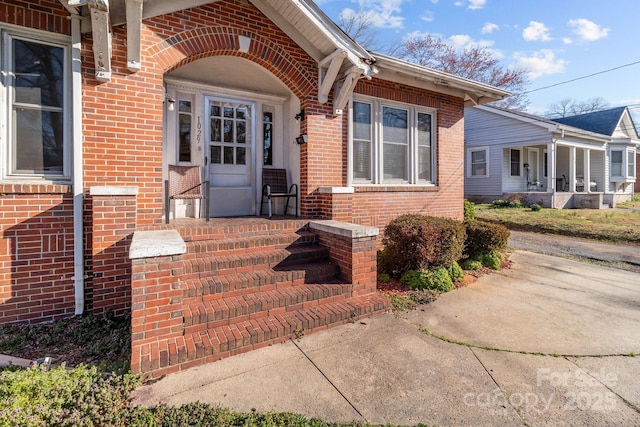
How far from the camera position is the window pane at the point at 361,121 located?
5.91 meters

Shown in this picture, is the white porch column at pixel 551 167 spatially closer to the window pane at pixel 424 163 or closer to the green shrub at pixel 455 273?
the window pane at pixel 424 163

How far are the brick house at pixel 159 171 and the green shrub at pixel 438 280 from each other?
992 mm

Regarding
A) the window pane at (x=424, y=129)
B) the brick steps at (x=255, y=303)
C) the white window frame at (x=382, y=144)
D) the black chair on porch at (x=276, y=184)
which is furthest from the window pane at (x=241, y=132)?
the window pane at (x=424, y=129)

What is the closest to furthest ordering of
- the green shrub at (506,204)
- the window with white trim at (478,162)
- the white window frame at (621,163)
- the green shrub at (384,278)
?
1. the green shrub at (384,278)
2. the green shrub at (506,204)
3. the window with white trim at (478,162)
4. the white window frame at (621,163)

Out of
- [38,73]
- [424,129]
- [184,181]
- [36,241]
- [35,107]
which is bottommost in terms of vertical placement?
[36,241]

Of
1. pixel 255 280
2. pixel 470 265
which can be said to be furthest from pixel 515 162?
pixel 255 280

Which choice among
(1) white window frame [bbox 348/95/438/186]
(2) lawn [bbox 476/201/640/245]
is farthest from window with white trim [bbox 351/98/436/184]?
(2) lawn [bbox 476/201/640/245]

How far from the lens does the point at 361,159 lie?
605cm

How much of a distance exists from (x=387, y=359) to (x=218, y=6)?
4.73 m

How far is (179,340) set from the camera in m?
2.74

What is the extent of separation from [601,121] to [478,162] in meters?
10.3

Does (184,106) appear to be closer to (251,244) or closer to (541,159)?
(251,244)

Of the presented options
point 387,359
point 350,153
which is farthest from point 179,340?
point 350,153

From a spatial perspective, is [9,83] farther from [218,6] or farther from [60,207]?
[218,6]
